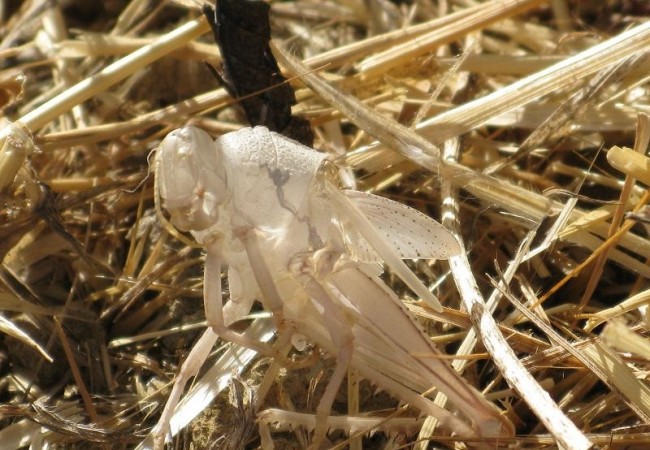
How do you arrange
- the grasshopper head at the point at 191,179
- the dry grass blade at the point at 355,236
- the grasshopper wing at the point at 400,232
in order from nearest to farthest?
1. the grasshopper head at the point at 191,179
2. the grasshopper wing at the point at 400,232
3. the dry grass blade at the point at 355,236

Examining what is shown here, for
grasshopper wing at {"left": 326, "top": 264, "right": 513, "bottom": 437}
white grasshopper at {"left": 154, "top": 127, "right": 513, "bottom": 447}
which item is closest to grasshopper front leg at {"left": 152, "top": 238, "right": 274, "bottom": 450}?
white grasshopper at {"left": 154, "top": 127, "right": 513, "bottom": 447}

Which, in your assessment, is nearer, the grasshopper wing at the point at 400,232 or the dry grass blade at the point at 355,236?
the grasshopper wing at the point at 400,232

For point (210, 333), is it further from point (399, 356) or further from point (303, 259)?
point (399, 356)

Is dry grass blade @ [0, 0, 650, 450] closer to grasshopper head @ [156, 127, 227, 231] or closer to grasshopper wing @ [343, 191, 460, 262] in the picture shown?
grasshopper wing @ [343, 191, 460, 262]

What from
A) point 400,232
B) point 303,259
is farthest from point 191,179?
point 400,232

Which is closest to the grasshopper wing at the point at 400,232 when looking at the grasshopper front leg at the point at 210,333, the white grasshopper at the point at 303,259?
the white grasshopper at the point at 303,259

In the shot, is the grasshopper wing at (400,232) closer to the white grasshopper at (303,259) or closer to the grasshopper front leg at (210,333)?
the white grasshopper at (303,259)

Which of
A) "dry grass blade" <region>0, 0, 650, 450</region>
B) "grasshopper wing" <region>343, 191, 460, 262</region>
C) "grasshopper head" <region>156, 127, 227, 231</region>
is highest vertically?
"grasshopper head" <region>156, 127, 227, 231</region>
